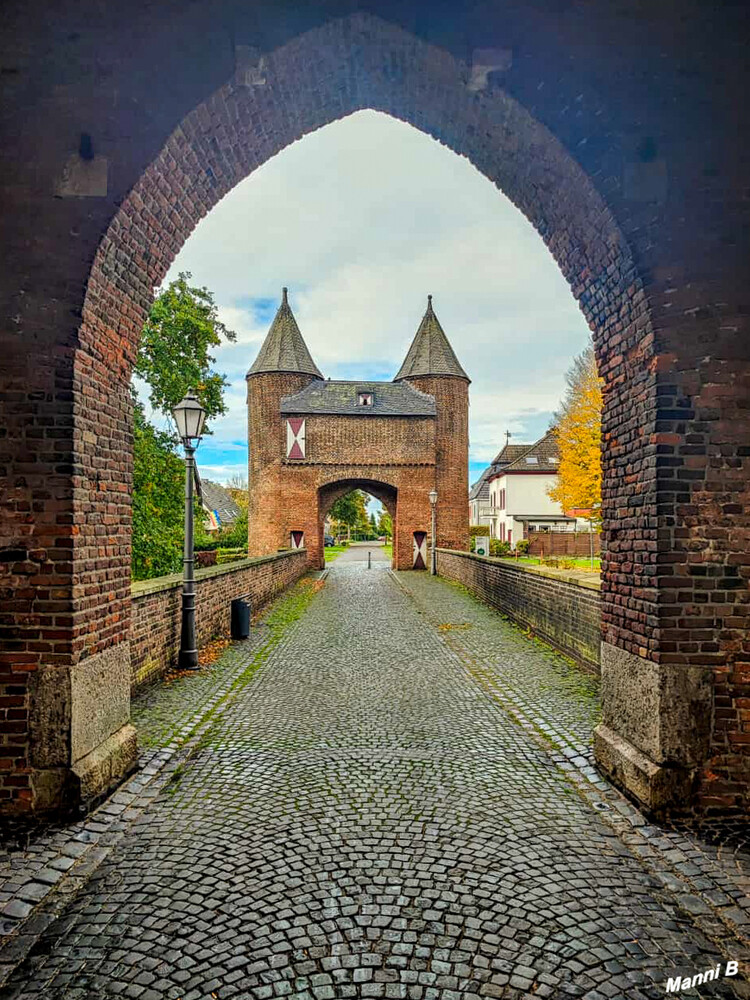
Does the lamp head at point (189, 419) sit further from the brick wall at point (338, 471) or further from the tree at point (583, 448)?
the brick wall at point (338, 471)

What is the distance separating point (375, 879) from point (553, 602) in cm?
679

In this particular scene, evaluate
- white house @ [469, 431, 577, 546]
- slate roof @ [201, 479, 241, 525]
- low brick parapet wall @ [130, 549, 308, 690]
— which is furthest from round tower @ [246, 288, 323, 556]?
slate roof @ [201, 479, 241, 525]

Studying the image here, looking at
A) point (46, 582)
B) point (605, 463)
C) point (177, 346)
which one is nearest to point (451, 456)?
point (177, 346)

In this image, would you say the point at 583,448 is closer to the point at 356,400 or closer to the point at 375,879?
the point at 356,400

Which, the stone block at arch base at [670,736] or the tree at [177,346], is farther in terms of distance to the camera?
the tree at [177,346]

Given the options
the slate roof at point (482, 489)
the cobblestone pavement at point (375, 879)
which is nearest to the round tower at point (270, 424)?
the cobblestone pavement at point (375, 879)

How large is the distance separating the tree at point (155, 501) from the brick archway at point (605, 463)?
16.5 m

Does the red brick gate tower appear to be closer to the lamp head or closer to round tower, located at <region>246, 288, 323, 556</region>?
round tower, located at <region>246, 288, 323, 556</region>

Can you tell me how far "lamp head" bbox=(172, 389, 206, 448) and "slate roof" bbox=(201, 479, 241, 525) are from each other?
4579cm

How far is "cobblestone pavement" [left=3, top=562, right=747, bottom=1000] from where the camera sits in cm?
261

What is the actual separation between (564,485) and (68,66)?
23.3 meters

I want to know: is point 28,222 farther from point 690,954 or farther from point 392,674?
point 392,674

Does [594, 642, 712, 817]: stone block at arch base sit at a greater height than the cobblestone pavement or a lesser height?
greater

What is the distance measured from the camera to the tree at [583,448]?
23.6 metres
